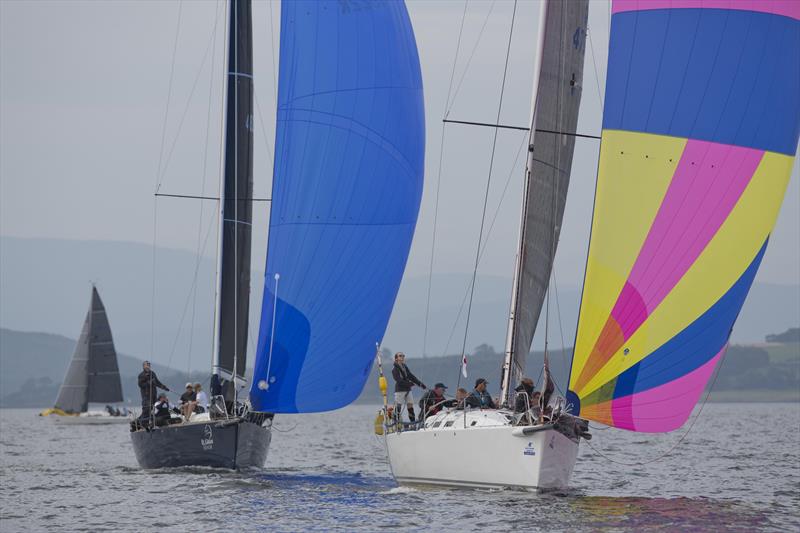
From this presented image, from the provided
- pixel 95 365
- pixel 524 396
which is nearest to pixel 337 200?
pixel 524 396

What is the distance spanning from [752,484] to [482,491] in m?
8.66

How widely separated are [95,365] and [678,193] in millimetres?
56771

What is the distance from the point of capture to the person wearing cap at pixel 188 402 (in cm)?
2722

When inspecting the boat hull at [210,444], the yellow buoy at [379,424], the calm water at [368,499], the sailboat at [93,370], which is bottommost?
the calm water at [368,499]

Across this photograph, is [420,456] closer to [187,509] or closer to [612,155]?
[187,509]

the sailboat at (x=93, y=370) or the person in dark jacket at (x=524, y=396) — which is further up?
the sailboat at (x=93, y=370)

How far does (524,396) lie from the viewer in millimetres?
20547

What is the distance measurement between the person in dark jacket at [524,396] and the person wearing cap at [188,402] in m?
8.86

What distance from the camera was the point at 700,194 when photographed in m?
19.1

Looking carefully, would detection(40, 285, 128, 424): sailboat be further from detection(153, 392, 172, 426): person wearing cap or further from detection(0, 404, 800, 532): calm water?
detection(153, 392, 172, 426): person wearing cap

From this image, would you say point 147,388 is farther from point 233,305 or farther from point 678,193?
point 678,193

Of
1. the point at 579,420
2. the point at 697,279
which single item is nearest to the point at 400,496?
the point at 579,420

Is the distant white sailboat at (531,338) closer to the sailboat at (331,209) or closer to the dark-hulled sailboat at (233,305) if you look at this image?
the sailboat at (331,209)

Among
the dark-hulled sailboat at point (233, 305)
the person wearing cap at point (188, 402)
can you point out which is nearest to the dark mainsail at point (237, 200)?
the dark-hulled sailboat at point (233, 305)
